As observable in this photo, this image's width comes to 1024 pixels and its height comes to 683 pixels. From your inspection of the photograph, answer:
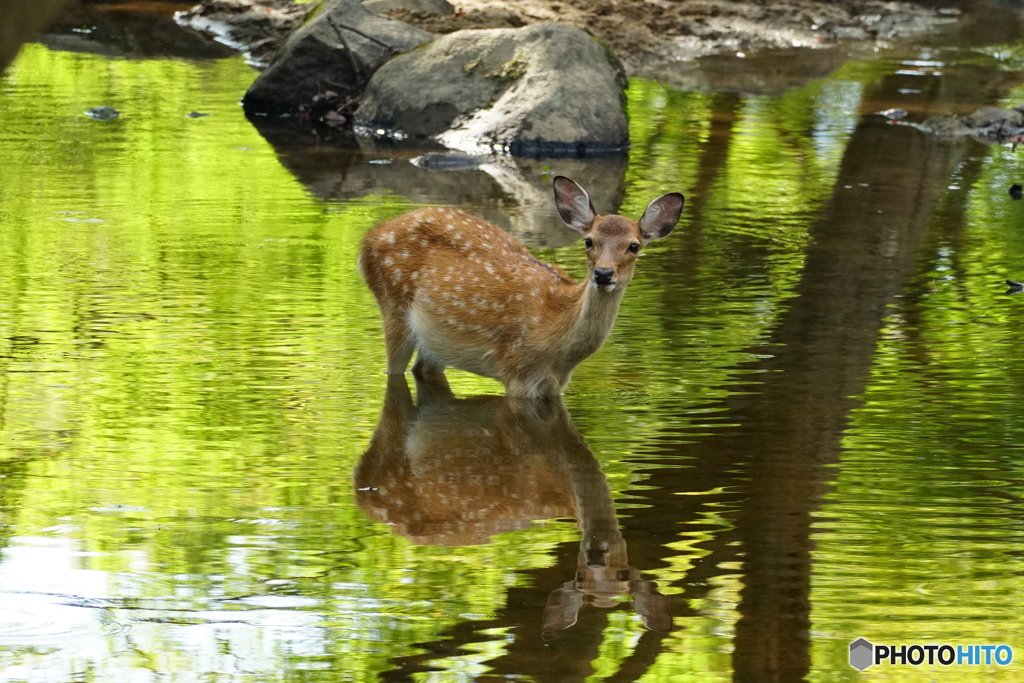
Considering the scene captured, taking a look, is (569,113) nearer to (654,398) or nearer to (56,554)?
(654,398)

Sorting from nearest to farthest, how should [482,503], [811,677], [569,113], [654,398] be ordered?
[811,677] < [482,503] < [654,398] < [569,113]

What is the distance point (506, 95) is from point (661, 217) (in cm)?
934

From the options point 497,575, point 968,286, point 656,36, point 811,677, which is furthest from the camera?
point 656,36

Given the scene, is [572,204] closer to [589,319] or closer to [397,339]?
[589,319]

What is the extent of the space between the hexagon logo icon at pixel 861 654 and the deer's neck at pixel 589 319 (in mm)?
3010

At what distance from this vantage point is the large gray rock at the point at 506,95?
55.1ft

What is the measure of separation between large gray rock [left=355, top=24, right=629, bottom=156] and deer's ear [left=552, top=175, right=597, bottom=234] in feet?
28.0

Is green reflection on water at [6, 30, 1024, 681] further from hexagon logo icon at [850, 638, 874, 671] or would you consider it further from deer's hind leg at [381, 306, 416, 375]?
deer's hind leg at [381, 306, 416, 375]

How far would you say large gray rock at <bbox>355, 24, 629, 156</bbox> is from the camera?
16797 millimetres

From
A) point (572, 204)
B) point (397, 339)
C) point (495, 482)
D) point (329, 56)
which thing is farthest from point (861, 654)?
point (329, 56)

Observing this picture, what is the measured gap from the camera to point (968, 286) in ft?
36.6

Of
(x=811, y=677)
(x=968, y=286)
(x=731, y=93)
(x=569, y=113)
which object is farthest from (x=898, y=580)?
(x=731, y=93)

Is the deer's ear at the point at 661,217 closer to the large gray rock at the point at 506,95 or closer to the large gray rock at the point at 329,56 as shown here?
the large gray rock at the point at 506,95

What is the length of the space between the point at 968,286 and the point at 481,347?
438 cm
